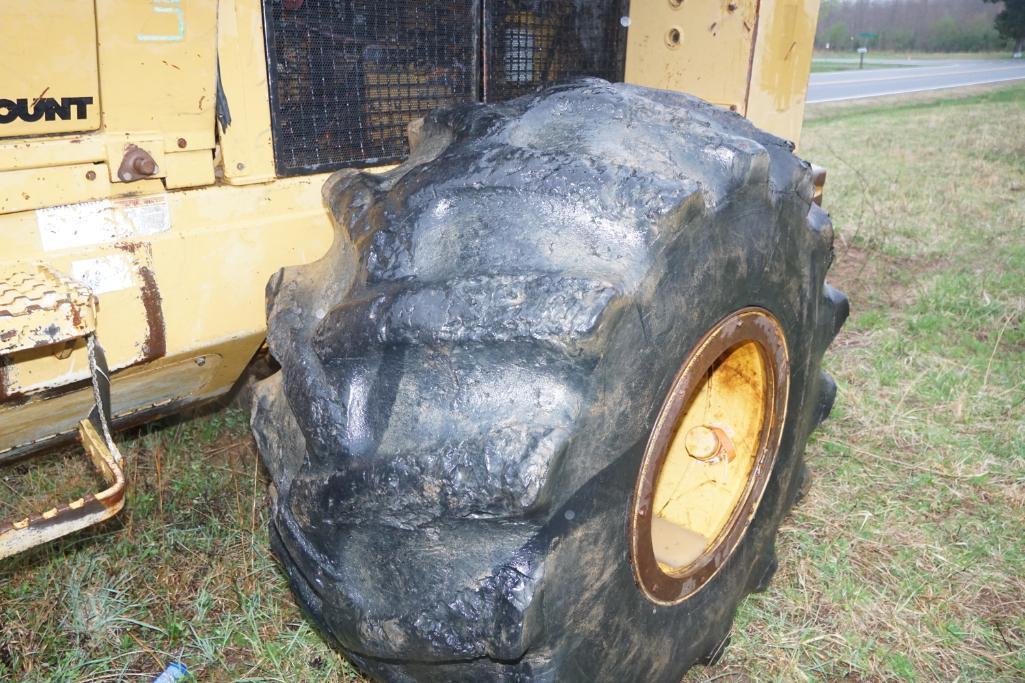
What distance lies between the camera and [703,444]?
1995 millimetres

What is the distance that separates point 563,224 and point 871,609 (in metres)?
1.45

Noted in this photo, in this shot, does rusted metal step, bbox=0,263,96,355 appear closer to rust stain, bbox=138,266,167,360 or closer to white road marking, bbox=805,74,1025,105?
rust stain, bbox=138,266,167,360

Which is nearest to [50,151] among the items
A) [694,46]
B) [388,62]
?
[388,62]

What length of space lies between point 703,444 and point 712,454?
0.10 feet

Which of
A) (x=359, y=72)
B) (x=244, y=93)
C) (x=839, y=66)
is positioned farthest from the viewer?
(x=839, y=66)

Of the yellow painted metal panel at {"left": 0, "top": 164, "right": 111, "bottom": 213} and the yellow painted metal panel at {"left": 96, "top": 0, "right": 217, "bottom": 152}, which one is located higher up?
the yellow painted metal panel at {"left": 96, "top": 0, "right": 217, "bottom": 152}

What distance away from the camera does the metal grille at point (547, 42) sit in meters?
2.00

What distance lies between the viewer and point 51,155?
1355 millimetres

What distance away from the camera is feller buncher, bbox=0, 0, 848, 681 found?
49.2 inches

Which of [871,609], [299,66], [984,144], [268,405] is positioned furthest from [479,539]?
[984,144]

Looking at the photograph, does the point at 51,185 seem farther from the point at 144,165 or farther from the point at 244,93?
the point at 244,93

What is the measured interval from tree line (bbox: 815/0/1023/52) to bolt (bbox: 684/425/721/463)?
107 ft

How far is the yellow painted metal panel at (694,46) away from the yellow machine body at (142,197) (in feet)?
3.57

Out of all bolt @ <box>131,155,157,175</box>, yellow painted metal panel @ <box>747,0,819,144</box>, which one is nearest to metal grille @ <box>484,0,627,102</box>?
yellow painted metal panel @ <box>747,0,819,144</box>
